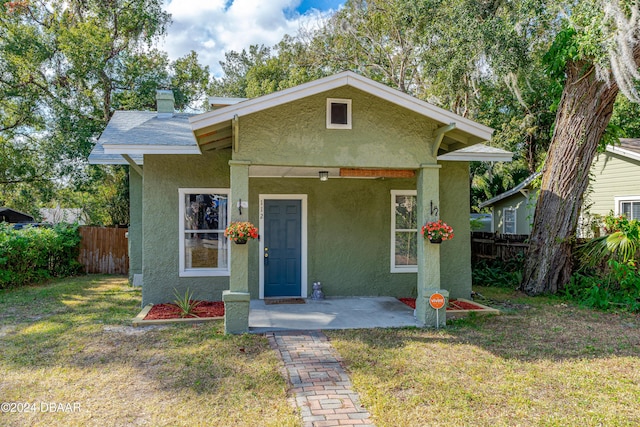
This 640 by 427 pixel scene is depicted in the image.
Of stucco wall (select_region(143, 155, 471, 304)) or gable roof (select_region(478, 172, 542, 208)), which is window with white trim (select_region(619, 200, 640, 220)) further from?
stucco wall (select_region(143, 155, 471, 304))

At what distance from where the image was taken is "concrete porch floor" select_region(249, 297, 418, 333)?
636 cm

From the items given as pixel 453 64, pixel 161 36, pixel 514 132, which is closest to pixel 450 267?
pixel 453 64

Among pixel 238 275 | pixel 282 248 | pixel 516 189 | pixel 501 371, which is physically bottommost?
pixel 501 371

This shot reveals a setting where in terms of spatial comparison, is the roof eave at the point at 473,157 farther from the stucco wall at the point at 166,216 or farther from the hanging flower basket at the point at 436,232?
the stucco wall at the point at 166,216

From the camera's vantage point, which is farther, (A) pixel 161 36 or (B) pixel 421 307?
(A) pixel 161 36

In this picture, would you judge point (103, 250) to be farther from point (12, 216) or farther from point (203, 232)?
point (12, 216)

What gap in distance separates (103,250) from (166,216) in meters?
6.73

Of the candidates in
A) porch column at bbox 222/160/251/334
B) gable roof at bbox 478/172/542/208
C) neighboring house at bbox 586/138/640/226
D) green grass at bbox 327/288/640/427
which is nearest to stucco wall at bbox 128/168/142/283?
porch column at bbox 222/160/251/334

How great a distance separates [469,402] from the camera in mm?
3877

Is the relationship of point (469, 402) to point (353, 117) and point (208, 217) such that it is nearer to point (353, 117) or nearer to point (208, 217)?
point (353, 117)

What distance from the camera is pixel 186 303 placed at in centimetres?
698

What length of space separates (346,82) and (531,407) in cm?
457

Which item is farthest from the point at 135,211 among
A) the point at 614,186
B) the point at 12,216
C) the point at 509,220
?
the point at 12,216

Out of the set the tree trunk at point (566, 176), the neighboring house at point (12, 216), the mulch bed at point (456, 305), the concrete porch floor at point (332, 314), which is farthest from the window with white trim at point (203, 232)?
the neighboring house at point (12, 216)
